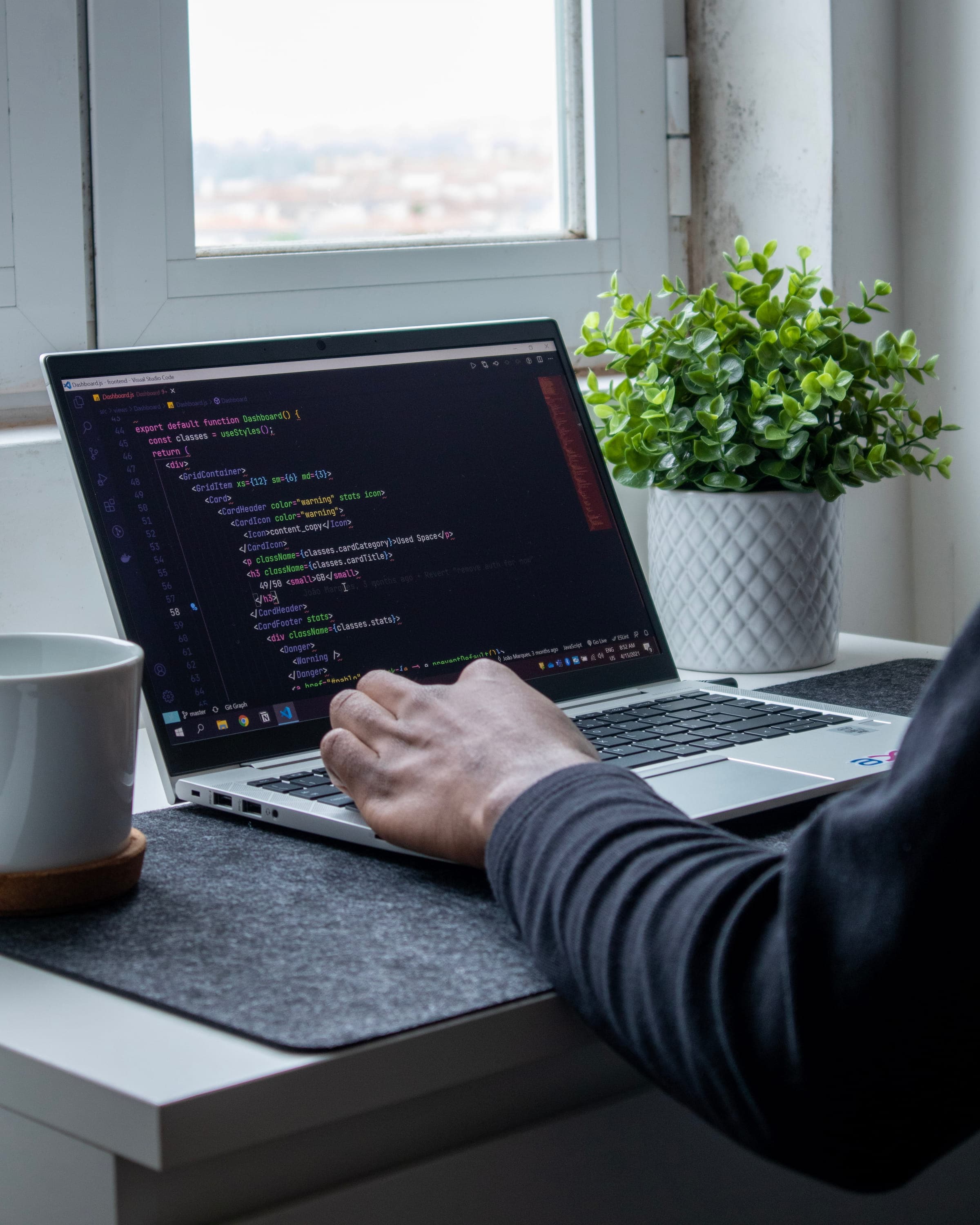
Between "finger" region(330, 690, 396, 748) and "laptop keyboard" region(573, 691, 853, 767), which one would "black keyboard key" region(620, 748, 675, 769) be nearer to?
"laptop keyboard" region(573, 691, 853, 767)

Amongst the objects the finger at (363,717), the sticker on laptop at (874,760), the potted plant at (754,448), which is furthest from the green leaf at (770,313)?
the finger at (363,717)

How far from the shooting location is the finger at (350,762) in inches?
28.3

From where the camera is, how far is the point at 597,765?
631 mm

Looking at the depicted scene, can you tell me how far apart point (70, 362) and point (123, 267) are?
297mm

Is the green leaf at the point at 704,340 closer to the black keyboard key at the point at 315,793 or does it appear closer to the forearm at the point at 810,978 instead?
the black keyboard key at the point at 315,793

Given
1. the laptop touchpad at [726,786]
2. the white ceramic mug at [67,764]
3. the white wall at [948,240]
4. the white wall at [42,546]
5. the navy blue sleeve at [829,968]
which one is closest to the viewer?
the navy blue sleeve at [829,968]

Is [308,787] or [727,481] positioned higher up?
[727,481]

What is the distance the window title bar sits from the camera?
907mm

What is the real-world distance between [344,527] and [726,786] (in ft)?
1.07

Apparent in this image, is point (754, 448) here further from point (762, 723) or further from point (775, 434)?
point (762, 723)

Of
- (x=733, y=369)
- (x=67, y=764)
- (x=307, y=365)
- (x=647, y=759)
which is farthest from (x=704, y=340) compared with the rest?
(x=67, y=764)

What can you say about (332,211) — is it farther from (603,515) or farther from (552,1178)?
(552,1178)

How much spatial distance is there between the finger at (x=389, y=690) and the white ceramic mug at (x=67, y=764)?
0.14 m

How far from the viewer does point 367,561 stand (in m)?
0.95
